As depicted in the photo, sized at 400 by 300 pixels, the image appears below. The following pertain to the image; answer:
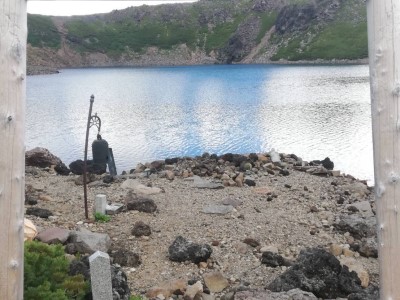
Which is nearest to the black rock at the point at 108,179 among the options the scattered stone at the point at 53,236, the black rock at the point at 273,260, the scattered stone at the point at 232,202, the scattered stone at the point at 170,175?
the scattered stone at the point at 170,175

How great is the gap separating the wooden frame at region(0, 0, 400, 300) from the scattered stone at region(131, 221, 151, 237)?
8.02 meters

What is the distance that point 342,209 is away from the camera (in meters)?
16.6

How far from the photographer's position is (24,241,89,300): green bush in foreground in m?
6.43

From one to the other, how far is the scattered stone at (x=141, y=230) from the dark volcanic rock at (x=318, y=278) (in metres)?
4.09

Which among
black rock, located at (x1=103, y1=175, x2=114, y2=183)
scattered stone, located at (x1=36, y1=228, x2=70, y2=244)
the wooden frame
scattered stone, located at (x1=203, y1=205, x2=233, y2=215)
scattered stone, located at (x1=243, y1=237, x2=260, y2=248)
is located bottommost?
scattered stone, located at (x1=243, y1=237, x2=260, y2=248)

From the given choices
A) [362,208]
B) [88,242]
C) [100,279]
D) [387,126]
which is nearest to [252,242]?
[88,242]

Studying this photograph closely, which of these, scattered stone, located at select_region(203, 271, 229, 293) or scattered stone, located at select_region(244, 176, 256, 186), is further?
scattered stone, located at select_region(244, 176, 256, 186)

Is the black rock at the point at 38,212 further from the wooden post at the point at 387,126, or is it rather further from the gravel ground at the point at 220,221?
the wooden post at the point at 387,126

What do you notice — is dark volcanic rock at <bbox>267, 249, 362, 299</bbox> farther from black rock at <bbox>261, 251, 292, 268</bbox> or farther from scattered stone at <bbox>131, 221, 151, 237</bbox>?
scattered stone at <bbox>131, 221, 151, 237</bbox>

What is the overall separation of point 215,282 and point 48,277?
13.3ft

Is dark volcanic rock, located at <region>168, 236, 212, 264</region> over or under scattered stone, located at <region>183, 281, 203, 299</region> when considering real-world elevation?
over

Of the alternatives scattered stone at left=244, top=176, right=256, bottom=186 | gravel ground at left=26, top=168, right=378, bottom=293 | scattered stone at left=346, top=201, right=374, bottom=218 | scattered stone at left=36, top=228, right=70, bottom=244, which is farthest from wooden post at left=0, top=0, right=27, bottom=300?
scattered stone at left=244, top=176, right=256, bottom=186

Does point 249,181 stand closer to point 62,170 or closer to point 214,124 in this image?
point 62,170

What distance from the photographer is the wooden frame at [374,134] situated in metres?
4.50
